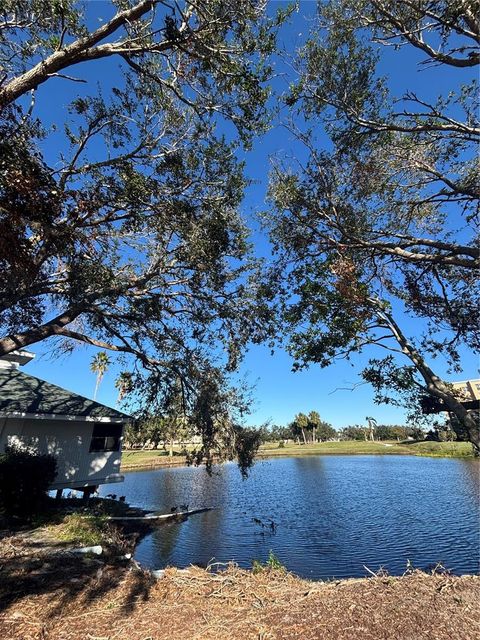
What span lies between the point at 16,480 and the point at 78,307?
749 cm

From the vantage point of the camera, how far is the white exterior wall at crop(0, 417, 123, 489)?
16.1m

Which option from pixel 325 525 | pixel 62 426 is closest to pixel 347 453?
pixel 325 525

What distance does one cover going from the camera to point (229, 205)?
11.1m

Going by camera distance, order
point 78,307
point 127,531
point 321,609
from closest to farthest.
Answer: point 321,609 → point 78,307 → point 127,531

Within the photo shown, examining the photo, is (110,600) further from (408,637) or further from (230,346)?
(230,346)

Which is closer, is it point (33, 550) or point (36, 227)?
point (36, 227)

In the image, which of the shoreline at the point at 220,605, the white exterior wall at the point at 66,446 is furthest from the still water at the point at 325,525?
the shoreline at the point at 220,605

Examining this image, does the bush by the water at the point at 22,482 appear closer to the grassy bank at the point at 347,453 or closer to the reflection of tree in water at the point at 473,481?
the reflection of tree in water at the point at 473,481

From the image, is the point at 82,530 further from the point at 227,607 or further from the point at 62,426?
the point at 227,607

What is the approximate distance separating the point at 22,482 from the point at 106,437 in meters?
5.80

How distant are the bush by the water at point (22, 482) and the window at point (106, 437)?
4221 mm

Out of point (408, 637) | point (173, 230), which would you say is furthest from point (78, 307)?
point (408, 637)

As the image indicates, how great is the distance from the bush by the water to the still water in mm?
4297

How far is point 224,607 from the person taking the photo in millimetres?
5383
